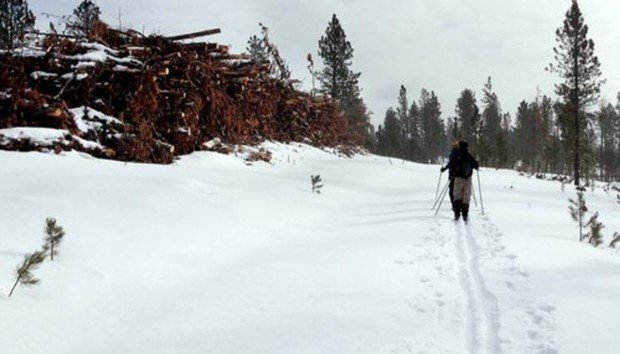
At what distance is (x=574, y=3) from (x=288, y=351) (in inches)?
1396

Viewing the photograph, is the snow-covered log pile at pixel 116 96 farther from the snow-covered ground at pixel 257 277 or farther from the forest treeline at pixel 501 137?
the forest treeline at pixel 501 137

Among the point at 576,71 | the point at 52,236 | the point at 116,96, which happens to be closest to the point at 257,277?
the point at 52,236

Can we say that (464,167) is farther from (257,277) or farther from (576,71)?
(576,71)

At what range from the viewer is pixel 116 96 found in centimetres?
918

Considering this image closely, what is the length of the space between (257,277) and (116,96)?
19.3ft

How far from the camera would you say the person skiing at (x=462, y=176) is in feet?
33.1

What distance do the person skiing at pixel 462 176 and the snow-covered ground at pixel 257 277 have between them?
1.37 meters

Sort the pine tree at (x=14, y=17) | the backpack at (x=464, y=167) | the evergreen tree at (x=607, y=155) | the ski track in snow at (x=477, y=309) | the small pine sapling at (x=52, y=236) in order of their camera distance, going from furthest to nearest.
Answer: the evergreen tree at (x=607, y=155) < the pine tree at (x=14, y=17) < the backpack at (x=464, y=167) < the small pine sapling at (x=52, y=236) < the ski track in snow at (x=477, y=309)

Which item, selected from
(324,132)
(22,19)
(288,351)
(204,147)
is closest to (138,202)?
(288,351)

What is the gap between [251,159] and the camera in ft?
45.3

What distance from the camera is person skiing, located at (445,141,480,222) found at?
10.1 m

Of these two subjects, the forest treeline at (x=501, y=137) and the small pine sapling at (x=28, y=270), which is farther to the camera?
the forest treeline at (x=501, y=137)

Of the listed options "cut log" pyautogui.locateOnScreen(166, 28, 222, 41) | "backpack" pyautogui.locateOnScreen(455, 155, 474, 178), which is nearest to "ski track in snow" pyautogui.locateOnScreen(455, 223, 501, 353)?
"backpack" pyautogui.locateOnScreen(455, 155, 474, 178)

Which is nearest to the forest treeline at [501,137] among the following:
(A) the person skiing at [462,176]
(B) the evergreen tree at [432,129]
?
(B) the evergreen tree at [432,129]
